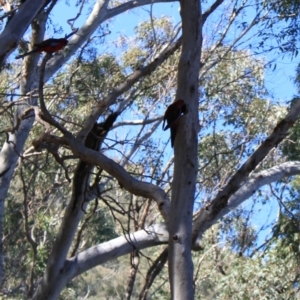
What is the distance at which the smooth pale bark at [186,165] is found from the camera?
3.21 metres

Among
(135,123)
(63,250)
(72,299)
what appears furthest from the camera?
(72,299)

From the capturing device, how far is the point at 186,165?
346 cm

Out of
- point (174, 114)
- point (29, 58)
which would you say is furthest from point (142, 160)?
point (174, 114)

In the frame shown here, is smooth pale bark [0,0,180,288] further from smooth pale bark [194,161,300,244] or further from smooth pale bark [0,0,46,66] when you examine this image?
smooth pale bark [194,161,300,244]

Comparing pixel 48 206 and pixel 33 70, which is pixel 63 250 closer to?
pixel 33 70

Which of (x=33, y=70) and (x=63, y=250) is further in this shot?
(x=33, y=70)

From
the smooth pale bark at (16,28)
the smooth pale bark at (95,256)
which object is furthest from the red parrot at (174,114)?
the smooth pale bark at (95,256)

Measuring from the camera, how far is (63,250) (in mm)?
4938

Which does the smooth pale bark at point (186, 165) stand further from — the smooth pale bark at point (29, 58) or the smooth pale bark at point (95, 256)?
the smooth pale bark at point (95, 256)

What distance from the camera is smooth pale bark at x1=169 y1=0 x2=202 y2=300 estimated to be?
3.21m

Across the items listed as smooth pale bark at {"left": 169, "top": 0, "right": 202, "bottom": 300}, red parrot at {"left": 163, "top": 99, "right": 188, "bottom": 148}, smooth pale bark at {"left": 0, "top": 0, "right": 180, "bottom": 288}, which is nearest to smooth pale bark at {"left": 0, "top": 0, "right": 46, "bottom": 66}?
smooth pale bark at {"left": 0, "top": 0, "right": 180, "bottom": 288}

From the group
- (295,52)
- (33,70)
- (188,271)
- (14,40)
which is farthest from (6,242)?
(188,271)

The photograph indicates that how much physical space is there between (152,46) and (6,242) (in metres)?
3.84

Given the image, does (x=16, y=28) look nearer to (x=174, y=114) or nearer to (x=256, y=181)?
(x=174, y=114)
